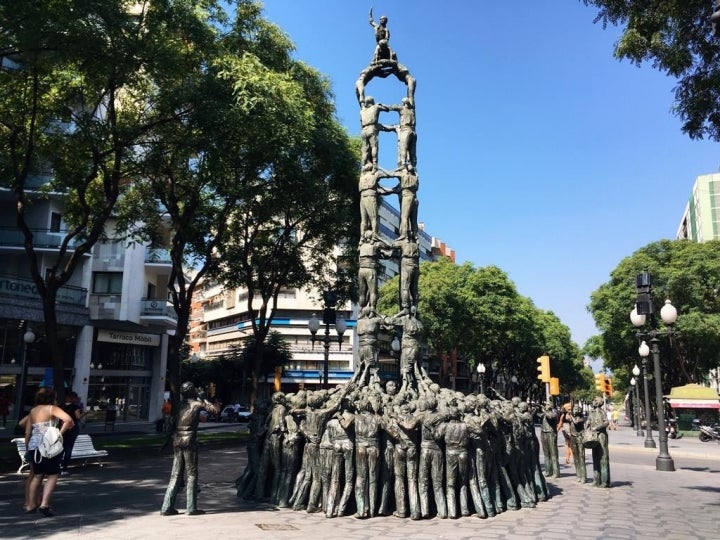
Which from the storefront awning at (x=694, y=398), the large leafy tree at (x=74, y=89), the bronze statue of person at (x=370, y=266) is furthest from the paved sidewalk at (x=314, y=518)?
the storefront awning at (x=694, y=398)

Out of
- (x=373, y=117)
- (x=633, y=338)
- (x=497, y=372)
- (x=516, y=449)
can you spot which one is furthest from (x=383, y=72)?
(x=497, y=372)

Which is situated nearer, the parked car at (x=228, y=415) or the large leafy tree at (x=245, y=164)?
the large leafy tree at (x=245, y=164)

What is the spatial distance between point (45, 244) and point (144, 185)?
11.0 metres

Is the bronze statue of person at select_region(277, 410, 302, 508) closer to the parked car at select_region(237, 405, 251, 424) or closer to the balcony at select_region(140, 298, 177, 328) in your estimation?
the balcony at select_region(140, 298, 177, 328)

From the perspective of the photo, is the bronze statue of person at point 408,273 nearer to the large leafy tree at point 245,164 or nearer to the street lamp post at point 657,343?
the large leafy tree at point 245,164

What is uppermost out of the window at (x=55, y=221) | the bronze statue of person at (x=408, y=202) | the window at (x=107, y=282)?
the window at (x=55, y=221)

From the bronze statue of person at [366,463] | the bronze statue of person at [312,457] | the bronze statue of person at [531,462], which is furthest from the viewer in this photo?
the bronze statue of person at [531,462]

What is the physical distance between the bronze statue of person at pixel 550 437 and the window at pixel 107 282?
24112 millimetres

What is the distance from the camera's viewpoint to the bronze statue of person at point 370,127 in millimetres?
13352

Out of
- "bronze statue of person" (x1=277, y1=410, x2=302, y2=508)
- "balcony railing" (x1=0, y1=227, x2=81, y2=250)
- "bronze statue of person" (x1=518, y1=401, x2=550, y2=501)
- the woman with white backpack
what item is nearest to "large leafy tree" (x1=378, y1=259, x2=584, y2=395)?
"balcony railing" (x1=0, y1=227, x2=81, y2=250)

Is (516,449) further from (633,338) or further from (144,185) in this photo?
(633,338)

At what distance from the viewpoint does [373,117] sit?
13461 mm

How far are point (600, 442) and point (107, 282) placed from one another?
26.5 meters

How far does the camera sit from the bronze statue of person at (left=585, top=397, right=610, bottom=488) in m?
11.8
